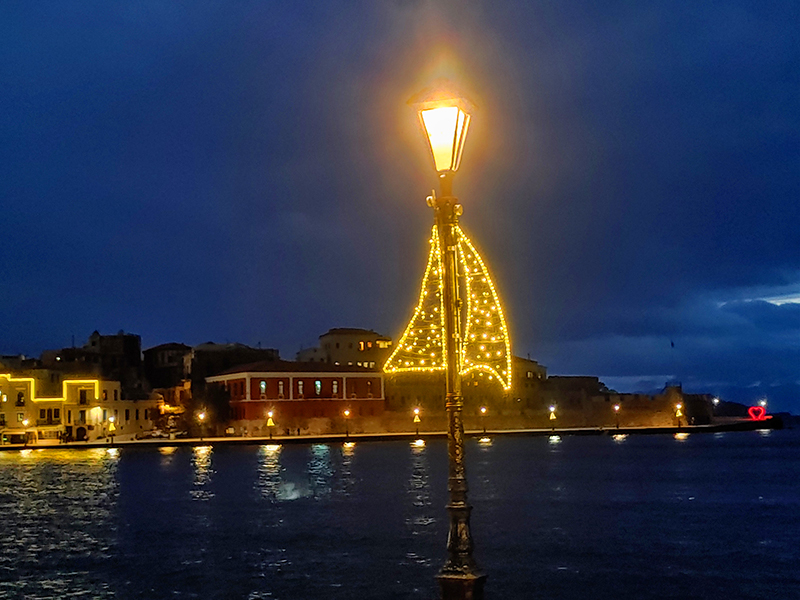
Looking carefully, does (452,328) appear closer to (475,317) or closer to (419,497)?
(475,317)

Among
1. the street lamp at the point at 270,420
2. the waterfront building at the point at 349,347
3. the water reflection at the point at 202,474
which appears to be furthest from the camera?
the waterfront building at the point at 349,347

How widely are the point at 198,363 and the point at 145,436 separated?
8.83 meters

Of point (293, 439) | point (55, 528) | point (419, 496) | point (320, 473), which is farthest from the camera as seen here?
point (293, 439)

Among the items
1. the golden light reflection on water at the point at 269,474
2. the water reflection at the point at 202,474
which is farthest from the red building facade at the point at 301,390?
the golden light reflection on water at the point at 269,474

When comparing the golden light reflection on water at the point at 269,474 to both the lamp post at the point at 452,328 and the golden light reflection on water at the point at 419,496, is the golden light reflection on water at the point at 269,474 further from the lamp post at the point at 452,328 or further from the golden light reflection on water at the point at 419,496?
the lamp post at the point at 452,328

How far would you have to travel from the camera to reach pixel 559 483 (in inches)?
1499

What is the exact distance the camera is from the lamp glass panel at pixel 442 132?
8516mm

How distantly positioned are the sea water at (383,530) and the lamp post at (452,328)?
256 inches

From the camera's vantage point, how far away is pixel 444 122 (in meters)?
8.57

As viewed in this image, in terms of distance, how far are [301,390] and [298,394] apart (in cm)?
38

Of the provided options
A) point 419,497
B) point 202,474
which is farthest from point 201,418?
point 419,497

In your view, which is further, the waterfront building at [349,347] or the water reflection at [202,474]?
the waterfront building at [349,347]

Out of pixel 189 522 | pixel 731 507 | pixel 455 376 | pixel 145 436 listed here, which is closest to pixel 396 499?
pixel 189 522

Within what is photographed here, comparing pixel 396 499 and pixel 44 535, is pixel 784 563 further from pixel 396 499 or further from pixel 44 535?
pixel 44 535
